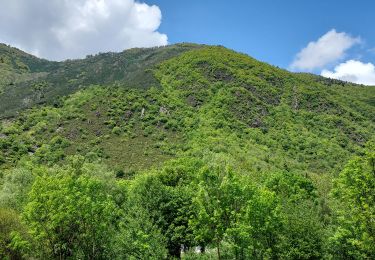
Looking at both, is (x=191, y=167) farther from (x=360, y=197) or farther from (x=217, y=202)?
(x=360, y=197)

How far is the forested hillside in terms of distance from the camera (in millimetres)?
35281

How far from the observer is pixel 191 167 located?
6488 centimetres

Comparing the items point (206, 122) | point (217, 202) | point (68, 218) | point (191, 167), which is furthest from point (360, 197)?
point (206, 122)

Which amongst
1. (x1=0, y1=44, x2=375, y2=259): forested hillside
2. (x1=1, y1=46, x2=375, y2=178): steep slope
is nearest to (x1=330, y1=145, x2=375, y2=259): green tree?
(x1=0, y1=44, x2=375, y2=259): forested hillside

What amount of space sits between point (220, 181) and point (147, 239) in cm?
857

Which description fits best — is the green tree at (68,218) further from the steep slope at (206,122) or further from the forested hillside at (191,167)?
the steep slope at (206,122)

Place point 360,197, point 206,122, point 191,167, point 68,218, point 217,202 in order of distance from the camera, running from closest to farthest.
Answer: point 360,197 < point 217,202 < point 68,218 < point 191,167 < point 206,122

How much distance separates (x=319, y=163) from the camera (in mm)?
120938

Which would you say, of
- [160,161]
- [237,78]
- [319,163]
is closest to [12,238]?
[160,161]

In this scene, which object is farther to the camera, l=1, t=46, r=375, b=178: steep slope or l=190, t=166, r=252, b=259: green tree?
l=1, t=46, r=375, b=178: steep slope

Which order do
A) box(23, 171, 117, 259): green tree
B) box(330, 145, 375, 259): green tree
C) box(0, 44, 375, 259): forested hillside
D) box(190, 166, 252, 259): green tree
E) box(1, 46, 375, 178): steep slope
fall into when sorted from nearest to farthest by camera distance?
box(330, 145, 375, 259): green tree → box(190, 166, 252, 259): green tree → box(0, 44, 375, 259): forested hillside → box(23, 171, 117, 259): green tree → box(1, 46, 375, 178): steep slope

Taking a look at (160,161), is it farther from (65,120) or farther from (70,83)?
(70,83)

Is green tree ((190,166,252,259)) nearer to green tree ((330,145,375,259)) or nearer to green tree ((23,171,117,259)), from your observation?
green tree ((330,145,375,259))

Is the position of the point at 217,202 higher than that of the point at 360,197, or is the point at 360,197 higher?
the point at 360,197
